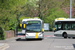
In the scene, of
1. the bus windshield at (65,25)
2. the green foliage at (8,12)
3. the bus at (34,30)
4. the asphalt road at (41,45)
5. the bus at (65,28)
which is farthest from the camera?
the bus windshield at (65,25)

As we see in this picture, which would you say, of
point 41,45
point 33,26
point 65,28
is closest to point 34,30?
point 33,26

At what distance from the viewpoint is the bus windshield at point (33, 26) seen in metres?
24.9

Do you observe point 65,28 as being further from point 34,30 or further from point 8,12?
point 8,12

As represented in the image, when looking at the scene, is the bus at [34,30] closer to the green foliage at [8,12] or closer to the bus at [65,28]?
the green foliage at [8,12]

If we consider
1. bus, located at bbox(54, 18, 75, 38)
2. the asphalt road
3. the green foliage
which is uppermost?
the green foliage

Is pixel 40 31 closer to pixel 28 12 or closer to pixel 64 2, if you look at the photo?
pixel 28 12

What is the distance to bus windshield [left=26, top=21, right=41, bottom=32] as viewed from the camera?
81.8 feet

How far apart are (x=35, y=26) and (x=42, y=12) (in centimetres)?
3490

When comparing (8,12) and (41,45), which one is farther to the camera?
(8,12)

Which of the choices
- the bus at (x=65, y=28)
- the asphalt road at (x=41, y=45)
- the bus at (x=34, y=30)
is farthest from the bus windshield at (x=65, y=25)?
the asphalt road at (x=41, y=45)

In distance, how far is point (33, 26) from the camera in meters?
25.2

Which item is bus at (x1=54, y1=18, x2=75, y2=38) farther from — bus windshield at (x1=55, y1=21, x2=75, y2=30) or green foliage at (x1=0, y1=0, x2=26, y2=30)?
green foliage at (x1=0, y1=0, x2=26, y2=30)

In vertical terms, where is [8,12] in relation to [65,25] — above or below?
above

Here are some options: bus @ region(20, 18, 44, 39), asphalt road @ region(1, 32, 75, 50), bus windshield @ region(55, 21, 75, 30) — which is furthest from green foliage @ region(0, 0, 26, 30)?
bus windshield @ region(55, 21, 75, 30)
